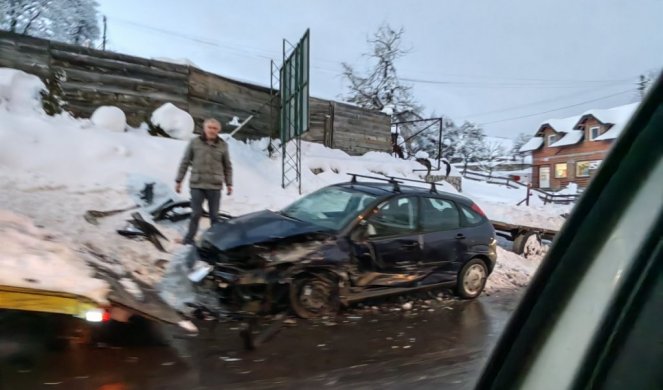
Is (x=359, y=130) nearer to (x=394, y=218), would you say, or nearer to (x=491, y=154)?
(x=394, y=218)

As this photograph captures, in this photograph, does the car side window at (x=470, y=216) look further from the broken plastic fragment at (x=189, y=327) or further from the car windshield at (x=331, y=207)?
the broken plastic fragment at (x=189, y=327)

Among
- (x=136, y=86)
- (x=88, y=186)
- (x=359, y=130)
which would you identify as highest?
(x=136, y=86)

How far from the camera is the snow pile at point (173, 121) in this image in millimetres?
12562

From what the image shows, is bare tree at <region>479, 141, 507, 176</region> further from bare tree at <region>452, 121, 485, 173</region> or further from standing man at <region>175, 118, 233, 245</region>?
standing man at <region>175, 118, 233, 245</region>

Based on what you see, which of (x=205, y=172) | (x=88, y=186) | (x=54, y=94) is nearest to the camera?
(x=205, y=172)

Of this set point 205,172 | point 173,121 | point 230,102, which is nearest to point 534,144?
→ point 230,102

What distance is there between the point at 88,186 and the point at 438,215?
249 inches

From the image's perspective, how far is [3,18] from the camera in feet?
62.5

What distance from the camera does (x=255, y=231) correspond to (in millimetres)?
6059

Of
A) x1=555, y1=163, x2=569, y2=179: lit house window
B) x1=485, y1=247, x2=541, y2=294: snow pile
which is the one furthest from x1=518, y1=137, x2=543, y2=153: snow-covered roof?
x1=485, y1=247, x2=541, y2=294: snow pile

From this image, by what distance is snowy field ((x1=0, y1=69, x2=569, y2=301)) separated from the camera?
15.4 ft

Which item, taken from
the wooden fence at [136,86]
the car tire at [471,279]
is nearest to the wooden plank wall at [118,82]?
the wooden fence at [136,86]

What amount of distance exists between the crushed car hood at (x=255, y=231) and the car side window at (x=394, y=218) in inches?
26.7

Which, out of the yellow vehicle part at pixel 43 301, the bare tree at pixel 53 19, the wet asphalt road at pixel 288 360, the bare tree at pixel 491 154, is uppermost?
the bare tree at pixel 53 19
